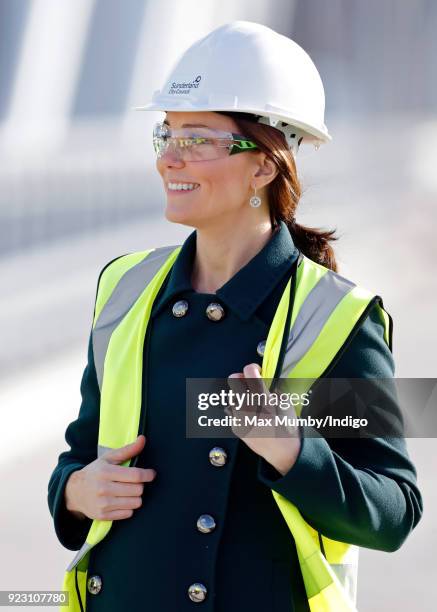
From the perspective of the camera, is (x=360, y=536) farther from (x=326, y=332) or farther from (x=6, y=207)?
(x=6, y=207)

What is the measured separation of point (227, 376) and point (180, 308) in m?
0.17

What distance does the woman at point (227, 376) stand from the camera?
6.13ft

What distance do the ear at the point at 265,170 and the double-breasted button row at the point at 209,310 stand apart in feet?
0.72

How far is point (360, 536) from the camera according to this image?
1853 millimetres

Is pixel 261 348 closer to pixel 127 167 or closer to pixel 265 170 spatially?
pixel 265 170

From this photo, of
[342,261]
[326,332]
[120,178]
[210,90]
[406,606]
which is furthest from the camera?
[120,178]

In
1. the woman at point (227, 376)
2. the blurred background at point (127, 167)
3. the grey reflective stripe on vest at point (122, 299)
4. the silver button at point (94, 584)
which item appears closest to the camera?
the woman at point (227, 376)

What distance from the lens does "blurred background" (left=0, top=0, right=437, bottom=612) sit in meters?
4.71

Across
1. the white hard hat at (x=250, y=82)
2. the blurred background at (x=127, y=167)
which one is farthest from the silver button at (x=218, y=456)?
the blurred background at (x=127, y=167)

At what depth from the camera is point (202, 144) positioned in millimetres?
2021

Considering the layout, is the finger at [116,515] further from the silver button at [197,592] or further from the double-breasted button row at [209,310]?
the double-breasted button row at [209,310]

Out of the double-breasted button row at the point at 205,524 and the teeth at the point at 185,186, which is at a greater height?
the teeth at the point at 185,186

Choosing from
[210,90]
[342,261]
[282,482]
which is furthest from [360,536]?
[342,261]

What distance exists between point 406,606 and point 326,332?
1.73 meters
